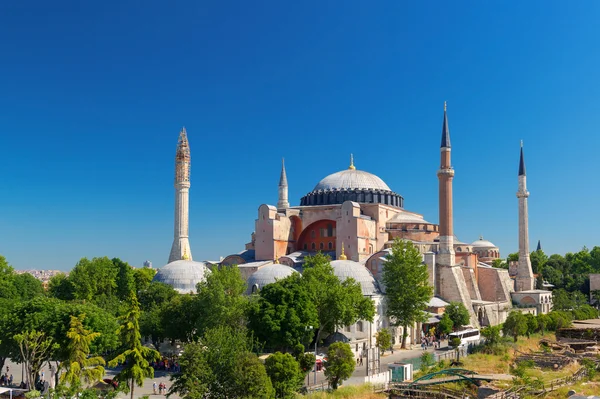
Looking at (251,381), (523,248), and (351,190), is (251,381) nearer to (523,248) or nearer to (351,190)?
(351,190)

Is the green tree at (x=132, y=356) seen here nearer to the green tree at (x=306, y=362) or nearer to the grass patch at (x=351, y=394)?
the grass patch at (x=351, y=394)

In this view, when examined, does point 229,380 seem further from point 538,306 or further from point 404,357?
point 538,306

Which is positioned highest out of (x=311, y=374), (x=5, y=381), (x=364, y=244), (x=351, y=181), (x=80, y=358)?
(x=351, y=181)

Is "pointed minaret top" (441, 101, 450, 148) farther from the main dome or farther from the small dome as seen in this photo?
the small dome

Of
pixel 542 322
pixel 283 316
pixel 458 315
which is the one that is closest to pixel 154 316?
pixel 283 316

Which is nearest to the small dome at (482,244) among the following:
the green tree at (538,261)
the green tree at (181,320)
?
the green tree at (538,261)

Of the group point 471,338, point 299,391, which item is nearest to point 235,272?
point 299,391
